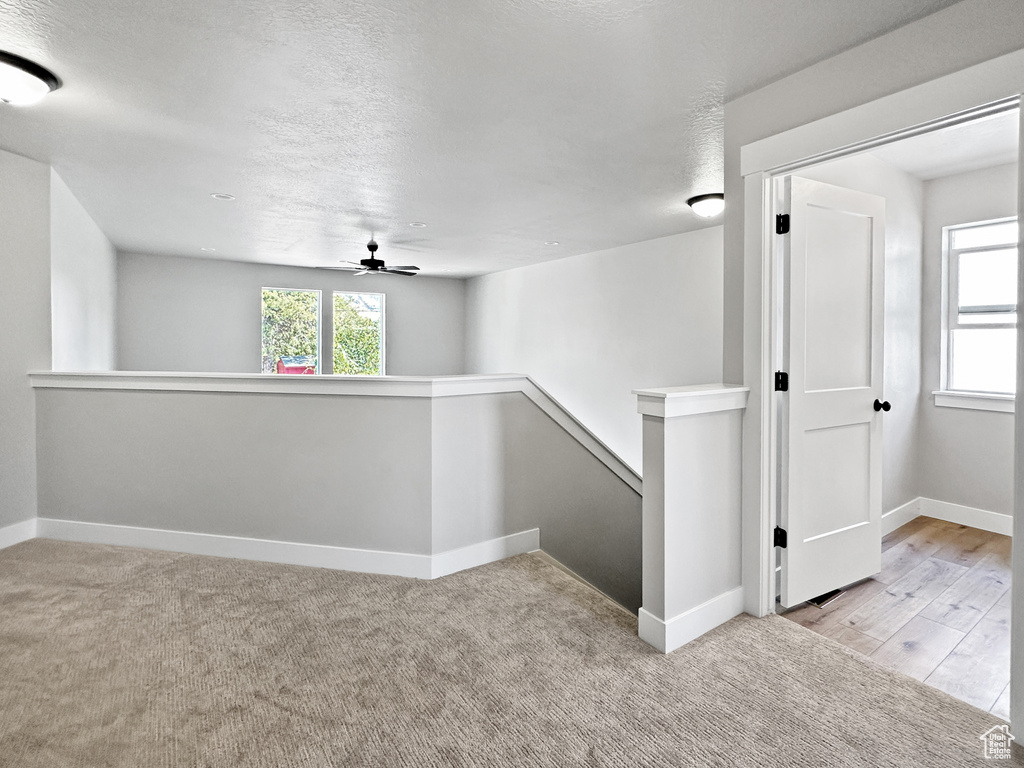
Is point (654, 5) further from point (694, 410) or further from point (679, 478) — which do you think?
point (679, 478)

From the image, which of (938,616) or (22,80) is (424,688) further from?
(22,80)

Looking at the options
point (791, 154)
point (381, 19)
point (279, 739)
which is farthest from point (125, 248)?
point (791, 154)

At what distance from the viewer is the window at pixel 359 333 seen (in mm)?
8336

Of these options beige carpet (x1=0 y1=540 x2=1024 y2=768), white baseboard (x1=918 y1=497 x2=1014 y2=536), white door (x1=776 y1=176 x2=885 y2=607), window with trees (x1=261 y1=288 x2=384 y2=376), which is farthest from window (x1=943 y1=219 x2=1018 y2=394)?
window with trees (x1=261 y1=288 x2=384 y2=376)

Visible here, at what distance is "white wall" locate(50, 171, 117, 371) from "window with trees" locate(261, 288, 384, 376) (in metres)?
2.11

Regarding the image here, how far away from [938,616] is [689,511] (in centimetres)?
138

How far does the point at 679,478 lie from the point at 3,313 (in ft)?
13.4

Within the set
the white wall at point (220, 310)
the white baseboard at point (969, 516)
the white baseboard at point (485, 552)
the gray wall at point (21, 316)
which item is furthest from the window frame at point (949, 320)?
the white wall at point (220, 310)

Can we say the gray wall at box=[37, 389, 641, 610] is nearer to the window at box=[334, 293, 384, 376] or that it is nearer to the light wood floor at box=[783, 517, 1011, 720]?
the light wood floor at box=[783, 517, 1011, 720]

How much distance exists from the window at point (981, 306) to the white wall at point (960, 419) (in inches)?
3.0

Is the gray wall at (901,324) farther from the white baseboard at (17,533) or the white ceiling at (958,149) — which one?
the white baseboard at (17,533)

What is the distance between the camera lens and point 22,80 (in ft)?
7.51

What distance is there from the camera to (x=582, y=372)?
6.84m

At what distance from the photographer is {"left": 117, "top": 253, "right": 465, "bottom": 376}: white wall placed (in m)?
6.77
